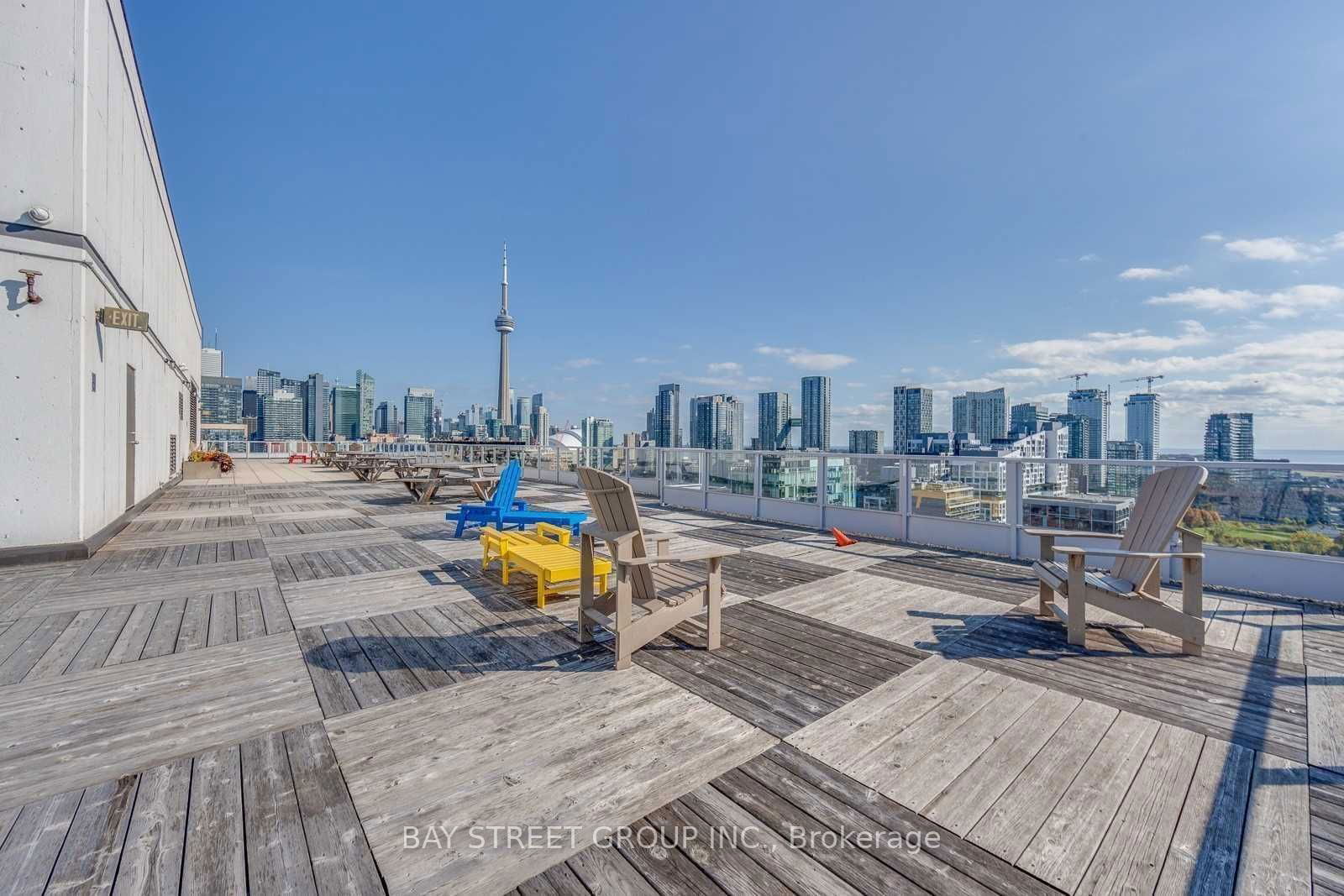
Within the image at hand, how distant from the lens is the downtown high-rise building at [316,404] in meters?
61.2

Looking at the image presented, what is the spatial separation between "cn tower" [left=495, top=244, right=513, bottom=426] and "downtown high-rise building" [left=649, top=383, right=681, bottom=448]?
42.0 m

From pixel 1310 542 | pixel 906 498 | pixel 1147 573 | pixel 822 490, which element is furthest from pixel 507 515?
pixel 1310 542

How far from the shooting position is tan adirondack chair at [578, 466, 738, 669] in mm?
2998

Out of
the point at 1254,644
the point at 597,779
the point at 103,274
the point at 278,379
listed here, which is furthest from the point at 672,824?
the point at 278,379

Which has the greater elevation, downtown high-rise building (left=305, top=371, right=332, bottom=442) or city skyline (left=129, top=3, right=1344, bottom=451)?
city skyline (left=129, top=3, right=1344, bottom=451)

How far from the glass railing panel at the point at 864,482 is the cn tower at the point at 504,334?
7789 cm

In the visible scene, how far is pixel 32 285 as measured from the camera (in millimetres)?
5320

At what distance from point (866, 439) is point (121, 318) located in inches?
633

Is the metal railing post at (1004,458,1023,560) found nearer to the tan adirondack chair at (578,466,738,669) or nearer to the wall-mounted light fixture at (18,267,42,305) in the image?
the tan adirondack chair at (578,466,738,669)

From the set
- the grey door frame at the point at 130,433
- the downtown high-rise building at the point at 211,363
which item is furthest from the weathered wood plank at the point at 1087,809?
the downtown high-rise building at the point at 211,363

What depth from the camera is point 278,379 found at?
72.4m

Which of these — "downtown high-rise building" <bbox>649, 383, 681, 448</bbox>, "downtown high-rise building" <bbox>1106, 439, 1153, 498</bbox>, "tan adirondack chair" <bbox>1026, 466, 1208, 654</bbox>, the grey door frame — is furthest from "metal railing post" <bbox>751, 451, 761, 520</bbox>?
"downtown high-rise building" <bbox>649, 383, 681, 448</bbox>

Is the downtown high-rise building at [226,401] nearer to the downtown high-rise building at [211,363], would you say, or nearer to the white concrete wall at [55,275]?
the downtown high-rise building at [211,363]

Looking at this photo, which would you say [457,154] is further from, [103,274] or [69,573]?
[69,573]
